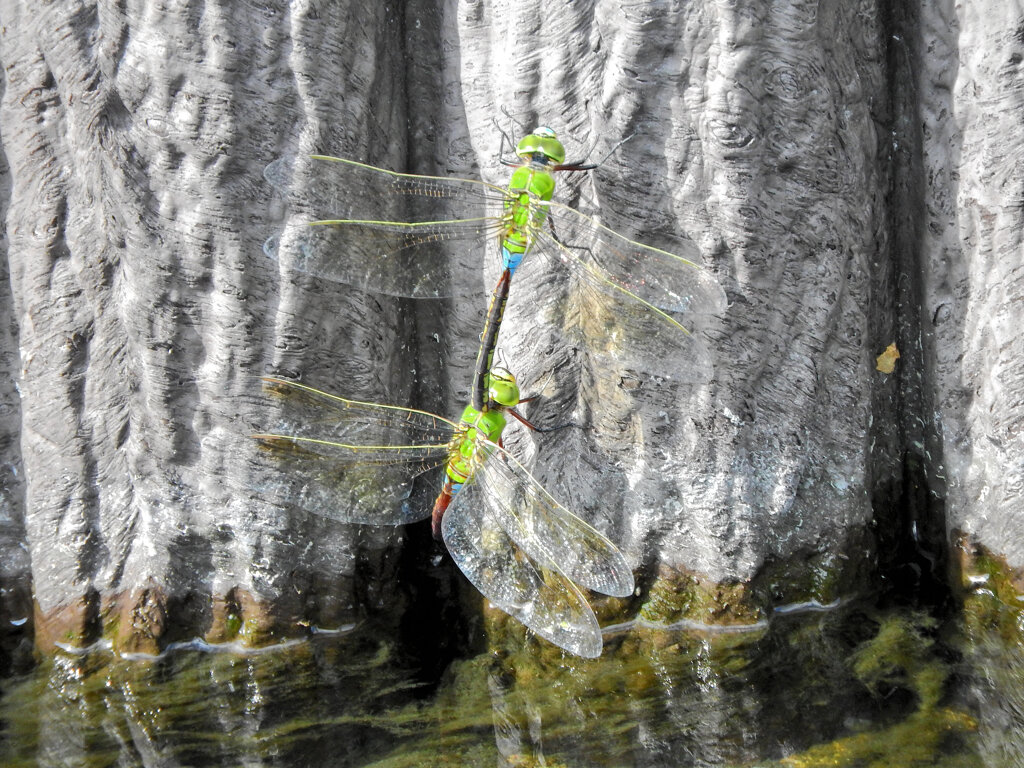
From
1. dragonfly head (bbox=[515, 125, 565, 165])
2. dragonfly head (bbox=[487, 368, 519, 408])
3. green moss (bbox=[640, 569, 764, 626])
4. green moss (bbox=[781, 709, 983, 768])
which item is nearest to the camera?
green moss (bbox=[781, 709, 983, 768])

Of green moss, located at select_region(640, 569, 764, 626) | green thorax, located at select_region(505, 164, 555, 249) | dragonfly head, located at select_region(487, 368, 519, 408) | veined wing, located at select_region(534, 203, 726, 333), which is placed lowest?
green moss, located at select_region(640, 569, 764, 626)

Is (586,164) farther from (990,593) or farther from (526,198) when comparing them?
(990,593)

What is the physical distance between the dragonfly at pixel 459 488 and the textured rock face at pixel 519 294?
0.12 metres

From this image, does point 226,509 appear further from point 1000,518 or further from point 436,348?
point 1000,518

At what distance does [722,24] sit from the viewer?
1985 mm

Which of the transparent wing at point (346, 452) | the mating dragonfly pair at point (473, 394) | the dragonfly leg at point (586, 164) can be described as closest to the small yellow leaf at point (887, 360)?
the mating dragonfly pair at point (473, 394)

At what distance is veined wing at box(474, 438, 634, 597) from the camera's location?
7.07 feet

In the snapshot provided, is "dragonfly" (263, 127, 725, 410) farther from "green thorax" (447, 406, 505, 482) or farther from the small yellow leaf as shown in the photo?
the small yellow leaf

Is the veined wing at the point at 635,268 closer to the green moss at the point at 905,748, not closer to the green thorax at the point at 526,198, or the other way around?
the green thorax at the point at 526,198

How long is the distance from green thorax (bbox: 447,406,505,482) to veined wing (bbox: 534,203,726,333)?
0.47 m

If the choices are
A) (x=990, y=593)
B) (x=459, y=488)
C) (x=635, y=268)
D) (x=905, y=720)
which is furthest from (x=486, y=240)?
(x=990, y=593)

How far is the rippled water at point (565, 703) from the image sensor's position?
204 centimetres

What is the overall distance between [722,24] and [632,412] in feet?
3.32

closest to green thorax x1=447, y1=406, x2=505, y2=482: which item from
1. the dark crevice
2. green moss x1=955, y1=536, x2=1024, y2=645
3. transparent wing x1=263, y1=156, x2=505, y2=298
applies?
transparent wing x1=263, y1=156, x2=505, y2=298
